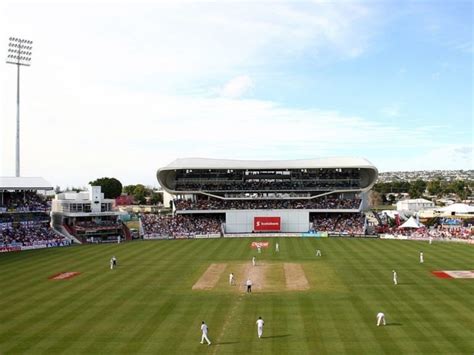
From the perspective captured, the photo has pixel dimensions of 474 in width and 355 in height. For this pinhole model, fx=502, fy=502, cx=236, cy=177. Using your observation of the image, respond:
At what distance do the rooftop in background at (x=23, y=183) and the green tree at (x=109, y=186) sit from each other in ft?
207

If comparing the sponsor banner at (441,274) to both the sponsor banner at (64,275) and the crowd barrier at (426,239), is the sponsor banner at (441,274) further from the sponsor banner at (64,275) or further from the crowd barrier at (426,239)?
the sponsor banner at (64,275)

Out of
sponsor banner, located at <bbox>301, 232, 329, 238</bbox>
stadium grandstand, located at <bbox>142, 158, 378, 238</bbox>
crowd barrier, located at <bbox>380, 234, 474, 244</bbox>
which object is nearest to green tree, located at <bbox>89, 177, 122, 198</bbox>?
stadium grandstand, located at <bbox>142, 158, 378, 238</bbox>

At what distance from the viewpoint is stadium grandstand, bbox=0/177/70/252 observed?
191ft

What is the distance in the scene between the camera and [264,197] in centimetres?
7394

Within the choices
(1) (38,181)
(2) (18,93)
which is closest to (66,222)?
(1) (38,181)

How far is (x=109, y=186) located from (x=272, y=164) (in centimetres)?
6844

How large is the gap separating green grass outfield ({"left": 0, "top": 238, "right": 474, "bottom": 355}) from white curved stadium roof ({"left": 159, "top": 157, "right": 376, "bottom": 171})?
28.5 metres

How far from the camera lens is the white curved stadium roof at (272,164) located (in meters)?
73.3

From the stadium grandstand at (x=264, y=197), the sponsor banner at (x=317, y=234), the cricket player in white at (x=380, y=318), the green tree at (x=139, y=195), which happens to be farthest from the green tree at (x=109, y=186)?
the cricket player in white at (x=380, y=318)

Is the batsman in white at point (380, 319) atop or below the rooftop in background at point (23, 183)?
below

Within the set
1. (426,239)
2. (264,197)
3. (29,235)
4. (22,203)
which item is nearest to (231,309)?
(29,235)

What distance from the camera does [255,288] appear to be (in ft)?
106

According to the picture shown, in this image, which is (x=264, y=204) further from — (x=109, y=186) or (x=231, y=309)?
(x=109, y=186)

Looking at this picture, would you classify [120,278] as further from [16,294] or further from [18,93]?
[18,93]
